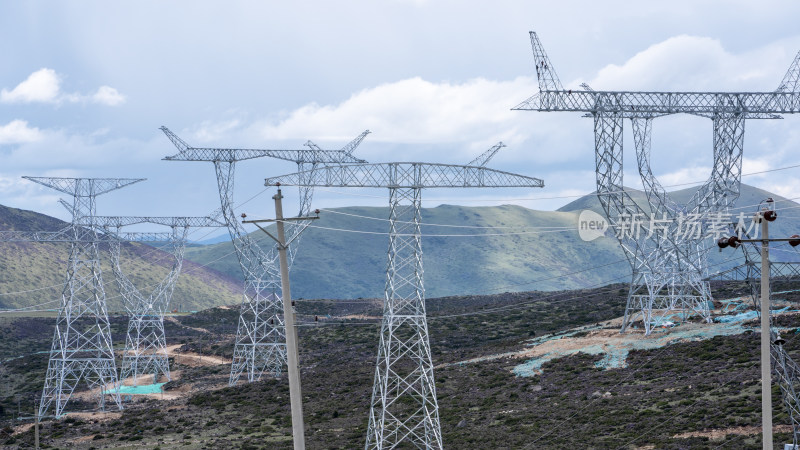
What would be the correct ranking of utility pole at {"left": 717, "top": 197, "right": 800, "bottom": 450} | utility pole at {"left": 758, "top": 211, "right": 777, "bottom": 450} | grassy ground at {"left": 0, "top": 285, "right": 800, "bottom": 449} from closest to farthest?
utility pole at {"left": 717, "top": 197, "right": 800, "bottom": 450} → utility pole at {"left": 758, "top": 211, "right": 777, "bottom": 450} → grassy ground at {"left": 0, "top": 285, "right": 800, "bottom": 449}

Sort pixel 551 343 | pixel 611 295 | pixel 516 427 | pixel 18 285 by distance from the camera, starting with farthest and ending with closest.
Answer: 1. pixel 18 285
2. pixel 611 295
3. pixel 551 343
4. pixel 516 427

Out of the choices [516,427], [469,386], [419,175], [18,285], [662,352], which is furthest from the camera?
[18,285]

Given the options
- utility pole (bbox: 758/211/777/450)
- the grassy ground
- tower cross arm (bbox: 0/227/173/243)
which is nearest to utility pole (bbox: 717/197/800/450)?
utility pole (bbox: 758/211/777/450)

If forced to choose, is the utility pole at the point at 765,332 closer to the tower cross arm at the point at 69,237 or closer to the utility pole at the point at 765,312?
the utility pole at the point at 765,312

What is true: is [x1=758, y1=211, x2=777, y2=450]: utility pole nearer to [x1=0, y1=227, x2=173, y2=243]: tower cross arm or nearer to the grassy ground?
the grassy ground

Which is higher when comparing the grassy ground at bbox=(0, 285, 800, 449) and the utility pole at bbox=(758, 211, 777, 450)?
the utility pole at bbox=(758, 211, 777, 450)

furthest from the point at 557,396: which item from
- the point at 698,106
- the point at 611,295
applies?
the point at 611,295

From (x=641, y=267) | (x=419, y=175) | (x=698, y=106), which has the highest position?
(x=698, y=106)

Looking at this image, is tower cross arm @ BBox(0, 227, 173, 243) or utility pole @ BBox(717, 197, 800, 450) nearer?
utility pole @ BBox(717, 197, 800, 450)

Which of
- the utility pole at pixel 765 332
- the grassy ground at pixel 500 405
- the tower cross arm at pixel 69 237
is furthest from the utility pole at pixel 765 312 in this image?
the tower cross arm at pixel 69 237

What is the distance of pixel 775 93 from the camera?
64.7m

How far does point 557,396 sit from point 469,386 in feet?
29.4

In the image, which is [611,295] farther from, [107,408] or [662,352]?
[107,408]

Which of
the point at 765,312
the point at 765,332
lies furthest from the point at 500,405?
the point at 765,312
